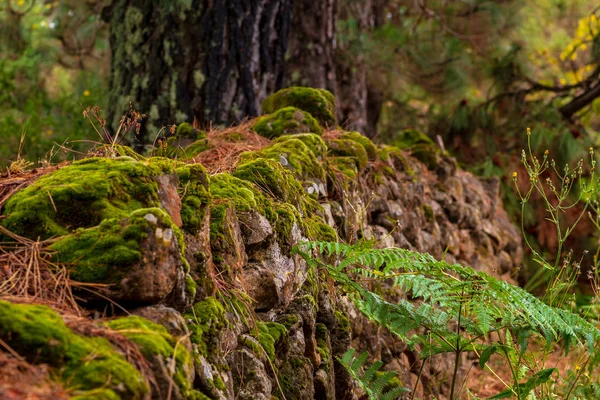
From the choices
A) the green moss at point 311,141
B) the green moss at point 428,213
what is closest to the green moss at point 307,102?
the green moss at point 311,141

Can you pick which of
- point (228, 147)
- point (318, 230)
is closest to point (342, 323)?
point (318, 230)

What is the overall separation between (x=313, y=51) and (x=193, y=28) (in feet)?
4.83

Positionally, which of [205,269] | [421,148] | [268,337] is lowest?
[421,148]

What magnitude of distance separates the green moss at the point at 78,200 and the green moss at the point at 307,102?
231cm

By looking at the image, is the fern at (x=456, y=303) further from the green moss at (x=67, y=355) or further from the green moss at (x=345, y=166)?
the green moss at (x=345, y=166)

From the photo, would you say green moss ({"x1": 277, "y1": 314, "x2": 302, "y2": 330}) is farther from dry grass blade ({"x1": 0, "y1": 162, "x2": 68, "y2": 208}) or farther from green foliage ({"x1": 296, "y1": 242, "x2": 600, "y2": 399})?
dry grass blade ({"x1": 0, "y1": 162, "x2": 68, "y2": 208})

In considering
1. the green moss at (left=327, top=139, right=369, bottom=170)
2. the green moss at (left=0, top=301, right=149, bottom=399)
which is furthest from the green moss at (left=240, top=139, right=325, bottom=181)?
the green moss at (left=0, top=301, right=149, bottom=399)

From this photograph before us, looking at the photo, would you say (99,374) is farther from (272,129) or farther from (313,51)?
(313,51)

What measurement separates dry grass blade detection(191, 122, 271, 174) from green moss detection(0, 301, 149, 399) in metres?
1.56

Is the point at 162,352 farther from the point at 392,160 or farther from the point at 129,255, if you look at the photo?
the point at 392,160

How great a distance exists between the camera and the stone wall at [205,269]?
1.73 meters

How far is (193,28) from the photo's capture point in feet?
17.3

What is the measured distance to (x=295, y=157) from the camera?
3475 millimetres

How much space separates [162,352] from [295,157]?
1833 mm
